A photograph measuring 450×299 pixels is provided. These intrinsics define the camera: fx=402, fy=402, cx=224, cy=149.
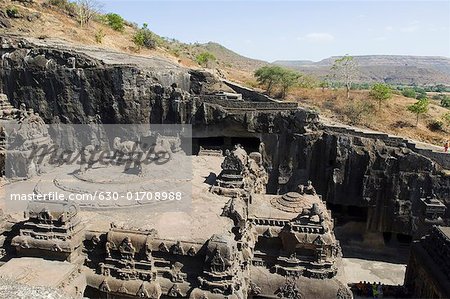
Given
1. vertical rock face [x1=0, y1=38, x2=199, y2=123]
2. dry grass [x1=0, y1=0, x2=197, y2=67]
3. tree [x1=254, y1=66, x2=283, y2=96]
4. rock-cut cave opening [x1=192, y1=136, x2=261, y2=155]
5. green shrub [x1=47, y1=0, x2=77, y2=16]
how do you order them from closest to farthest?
1. vertical rock face [x1=0, y1=38, x2=199, y2=123]
2. rock-cut cave opening [x1=192, y1=136, x2=261, y2=155]
3. dry grass [x1=0, y1=0, x2=197, y2=67]
4. tree [x1=254, y1=66, x2=283, y2=96]
5. green shrub [x1=47, y1=0, x2=77, y2=16]

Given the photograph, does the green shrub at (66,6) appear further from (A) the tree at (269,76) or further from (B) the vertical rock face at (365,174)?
(B) the vertical rock face at (365,174)

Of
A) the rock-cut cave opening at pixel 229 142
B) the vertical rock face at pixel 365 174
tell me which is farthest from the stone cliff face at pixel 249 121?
the rock-cut cave opening at pixel 229 142

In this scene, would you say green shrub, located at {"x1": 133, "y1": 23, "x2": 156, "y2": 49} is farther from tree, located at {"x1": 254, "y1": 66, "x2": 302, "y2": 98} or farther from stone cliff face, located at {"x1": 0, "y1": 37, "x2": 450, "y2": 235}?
stone cliff face, located at {"x1": 0, "y1": 37, "x2": 450, "y2": 235}

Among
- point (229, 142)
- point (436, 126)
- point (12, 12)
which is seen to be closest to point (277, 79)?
point (436, 126)

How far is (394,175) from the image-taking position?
2780cm

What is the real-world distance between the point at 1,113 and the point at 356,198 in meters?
24.6

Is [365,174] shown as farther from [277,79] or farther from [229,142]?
[277,79]

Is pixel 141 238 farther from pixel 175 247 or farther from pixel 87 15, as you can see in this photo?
pixel 87 15

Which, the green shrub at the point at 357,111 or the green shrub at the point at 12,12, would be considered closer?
the green shrub at the point at 357,111

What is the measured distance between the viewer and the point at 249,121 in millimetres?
30906

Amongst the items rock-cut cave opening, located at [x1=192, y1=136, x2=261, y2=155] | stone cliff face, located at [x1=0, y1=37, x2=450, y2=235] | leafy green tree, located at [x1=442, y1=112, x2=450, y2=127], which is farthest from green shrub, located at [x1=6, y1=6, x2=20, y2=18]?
leafy green tree, located at [x1=442, y1=112, x2=450, y2=127]

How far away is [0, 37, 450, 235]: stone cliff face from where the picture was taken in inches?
1095

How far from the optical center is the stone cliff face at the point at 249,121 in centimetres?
2781

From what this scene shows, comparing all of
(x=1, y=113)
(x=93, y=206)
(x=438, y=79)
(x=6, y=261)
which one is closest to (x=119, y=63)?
(x=1, y=113)
